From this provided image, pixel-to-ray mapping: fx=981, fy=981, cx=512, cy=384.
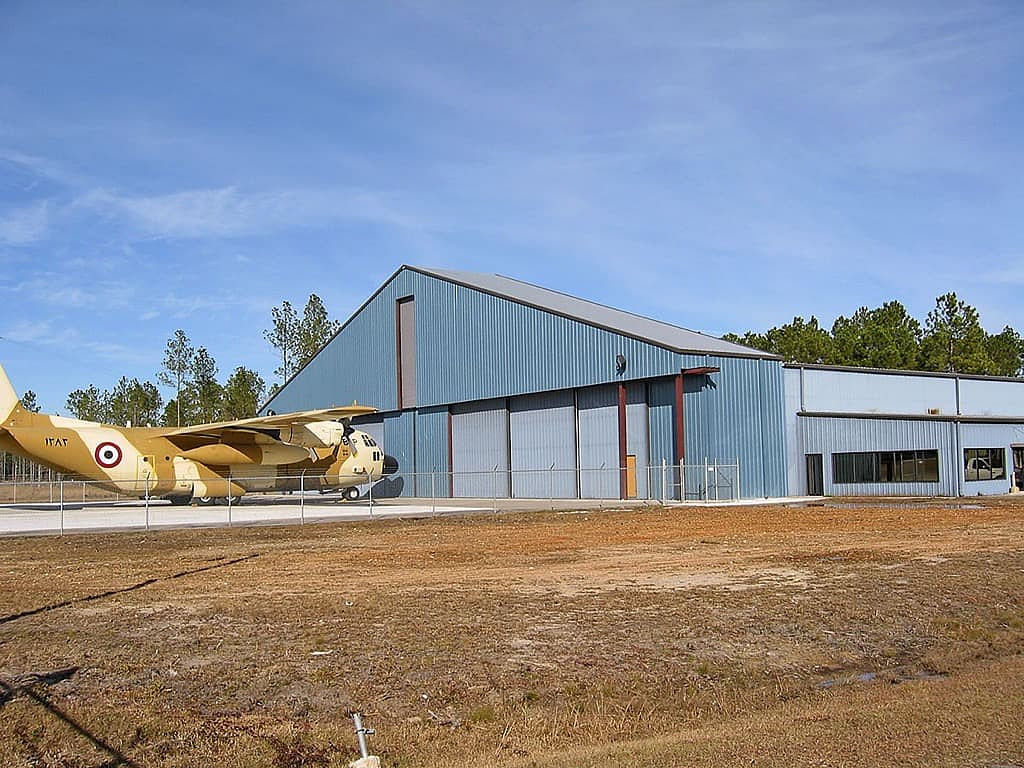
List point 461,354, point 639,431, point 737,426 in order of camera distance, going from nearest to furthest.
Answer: point 737,426 → point 639,431 → point 461,354

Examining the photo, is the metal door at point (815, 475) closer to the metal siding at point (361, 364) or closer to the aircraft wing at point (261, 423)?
the aircraft wing at point (261, 423)

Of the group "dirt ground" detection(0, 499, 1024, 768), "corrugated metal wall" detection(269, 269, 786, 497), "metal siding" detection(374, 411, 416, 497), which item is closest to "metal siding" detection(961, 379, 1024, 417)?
"corrugated metal wall" detection(269, 269, 786, 497)

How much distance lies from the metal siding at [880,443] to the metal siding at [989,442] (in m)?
0.88

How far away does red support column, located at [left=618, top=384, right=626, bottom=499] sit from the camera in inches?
1684

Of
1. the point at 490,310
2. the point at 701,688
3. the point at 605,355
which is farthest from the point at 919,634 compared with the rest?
the point at 490,310

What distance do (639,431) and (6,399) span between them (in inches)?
1007

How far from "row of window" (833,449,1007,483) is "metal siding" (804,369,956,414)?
2.80 metres

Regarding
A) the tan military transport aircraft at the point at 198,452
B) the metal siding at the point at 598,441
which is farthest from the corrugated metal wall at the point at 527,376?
the tan military transport aircraft at the point at 198,452

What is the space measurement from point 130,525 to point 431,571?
16.5 m

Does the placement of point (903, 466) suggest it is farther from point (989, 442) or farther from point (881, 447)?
point (989, 442)

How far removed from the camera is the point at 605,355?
143ft

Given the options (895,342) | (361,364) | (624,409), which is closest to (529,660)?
(624,409)

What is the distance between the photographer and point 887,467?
4228cm

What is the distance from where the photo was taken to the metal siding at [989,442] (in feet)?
137
